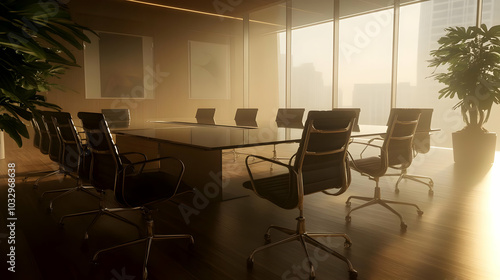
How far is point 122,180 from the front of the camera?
2.18 m

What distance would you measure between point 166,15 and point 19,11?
872 centimetres

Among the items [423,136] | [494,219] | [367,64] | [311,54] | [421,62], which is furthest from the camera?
[311,54]

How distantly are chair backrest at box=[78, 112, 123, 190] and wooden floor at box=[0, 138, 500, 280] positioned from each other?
524 mm

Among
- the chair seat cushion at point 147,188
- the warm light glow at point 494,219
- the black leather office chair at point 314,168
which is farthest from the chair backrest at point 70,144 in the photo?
the warm light glow at point 494,219

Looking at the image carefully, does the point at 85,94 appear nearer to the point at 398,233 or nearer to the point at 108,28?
the point at 108,28

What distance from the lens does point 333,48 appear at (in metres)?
8.01

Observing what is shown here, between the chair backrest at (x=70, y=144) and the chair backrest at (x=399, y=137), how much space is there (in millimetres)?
2550

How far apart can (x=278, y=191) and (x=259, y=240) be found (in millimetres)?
634

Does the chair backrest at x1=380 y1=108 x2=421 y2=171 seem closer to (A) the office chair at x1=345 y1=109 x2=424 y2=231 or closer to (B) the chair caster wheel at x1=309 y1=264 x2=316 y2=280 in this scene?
(A) the office chair at x1=345 y1=109 x2=424 y2=231

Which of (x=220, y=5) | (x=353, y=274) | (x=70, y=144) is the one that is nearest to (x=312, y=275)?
(x=353, y=274)

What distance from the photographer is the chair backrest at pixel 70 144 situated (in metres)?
2.84

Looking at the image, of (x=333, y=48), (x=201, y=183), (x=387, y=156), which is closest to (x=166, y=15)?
(x=333, y=48)

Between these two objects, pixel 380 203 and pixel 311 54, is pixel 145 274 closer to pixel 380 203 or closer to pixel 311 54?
pixel 380 203

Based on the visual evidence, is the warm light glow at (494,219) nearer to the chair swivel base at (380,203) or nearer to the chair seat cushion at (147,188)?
the chair swivel base at (380,203)
